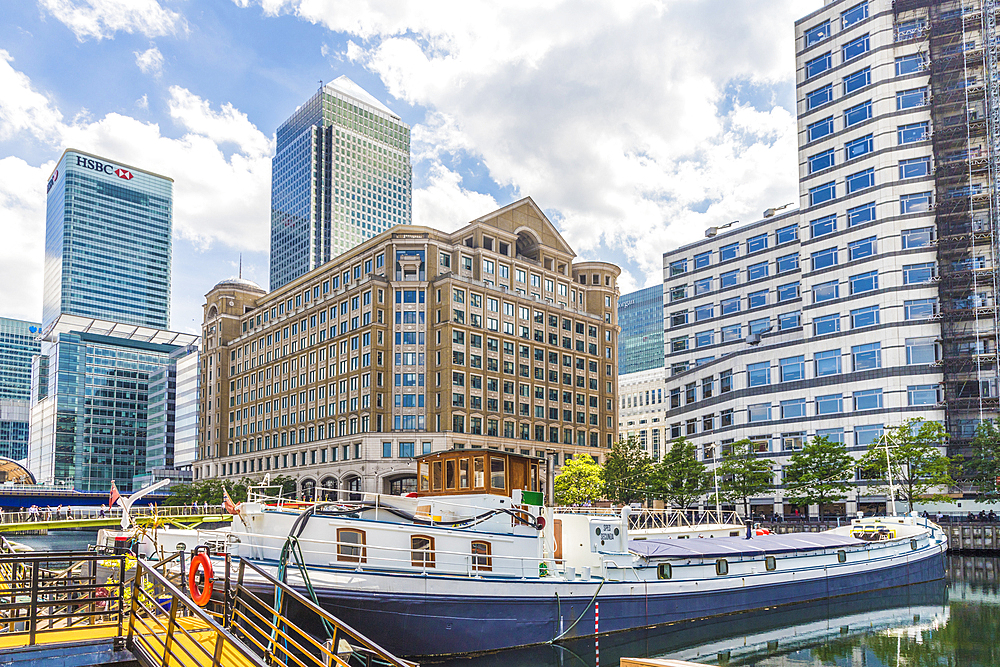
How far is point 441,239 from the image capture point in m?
108

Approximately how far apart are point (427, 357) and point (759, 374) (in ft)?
135

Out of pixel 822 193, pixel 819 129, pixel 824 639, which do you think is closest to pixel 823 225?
pixel 822 193

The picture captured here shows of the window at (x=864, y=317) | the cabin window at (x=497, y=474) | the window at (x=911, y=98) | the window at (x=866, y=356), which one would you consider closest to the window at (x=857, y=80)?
the window at (x=911, y=98)

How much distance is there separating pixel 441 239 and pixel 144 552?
7913 cm

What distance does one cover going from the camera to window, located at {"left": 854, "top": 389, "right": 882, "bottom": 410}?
7194 cm

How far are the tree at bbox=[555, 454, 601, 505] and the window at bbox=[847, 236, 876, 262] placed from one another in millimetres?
34010

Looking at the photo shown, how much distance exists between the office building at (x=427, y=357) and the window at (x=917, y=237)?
51.0m

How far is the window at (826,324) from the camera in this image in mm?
76938

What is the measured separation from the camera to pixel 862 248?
250 ft

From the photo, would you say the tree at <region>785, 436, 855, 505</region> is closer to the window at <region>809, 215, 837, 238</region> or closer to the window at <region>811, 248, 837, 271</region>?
the window at <region>811, 248, 837, 271</region>

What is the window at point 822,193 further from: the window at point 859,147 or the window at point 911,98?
the window at point 911,98

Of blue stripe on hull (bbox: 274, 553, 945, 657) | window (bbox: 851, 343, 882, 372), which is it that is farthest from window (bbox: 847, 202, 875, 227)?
blue stripe on hull (bbox: 274, 553, 945, 657)

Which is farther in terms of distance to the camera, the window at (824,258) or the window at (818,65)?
the window at (818,65)

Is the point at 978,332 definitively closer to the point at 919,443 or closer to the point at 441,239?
the point at 919,443
